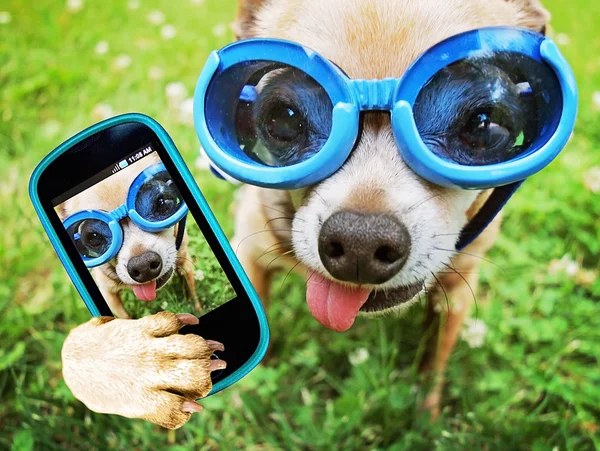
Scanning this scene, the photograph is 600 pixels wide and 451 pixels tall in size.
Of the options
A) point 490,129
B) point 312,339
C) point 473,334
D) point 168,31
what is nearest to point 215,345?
point 490,129

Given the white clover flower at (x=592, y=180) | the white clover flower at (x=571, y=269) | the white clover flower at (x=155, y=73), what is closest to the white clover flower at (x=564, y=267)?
the white clover flower at (x=571, y=269)

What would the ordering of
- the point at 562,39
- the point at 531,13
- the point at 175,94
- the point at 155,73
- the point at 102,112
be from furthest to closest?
the point at 562,39
the point at 155,73
the point at 175,94
the point at 102,112
the point at 531,13

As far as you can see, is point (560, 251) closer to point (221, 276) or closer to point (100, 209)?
point (221, 276)

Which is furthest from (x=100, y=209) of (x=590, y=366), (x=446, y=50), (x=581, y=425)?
(x=590, y=366)

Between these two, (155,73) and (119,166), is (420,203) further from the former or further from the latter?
(155,73)

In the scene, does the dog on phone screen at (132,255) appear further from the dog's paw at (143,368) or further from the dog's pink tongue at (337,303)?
the dog's pink tongue at (337,303)
